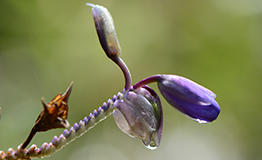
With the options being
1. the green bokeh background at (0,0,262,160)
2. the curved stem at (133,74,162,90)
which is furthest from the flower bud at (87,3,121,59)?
the green bokeh background at (0,0,262,160)

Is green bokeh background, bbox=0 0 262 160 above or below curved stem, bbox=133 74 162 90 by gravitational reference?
below

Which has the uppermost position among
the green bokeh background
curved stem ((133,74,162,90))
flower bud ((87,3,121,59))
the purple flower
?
flower bud ((87,3,121,59))

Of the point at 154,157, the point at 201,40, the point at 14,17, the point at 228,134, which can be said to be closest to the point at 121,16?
the point at 201,40

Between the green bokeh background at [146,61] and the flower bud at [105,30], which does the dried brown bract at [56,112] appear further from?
the green bokeh background at [146,61]

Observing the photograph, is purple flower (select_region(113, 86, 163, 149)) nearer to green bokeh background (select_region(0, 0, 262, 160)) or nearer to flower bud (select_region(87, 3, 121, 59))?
flower bud (select_region(87, 3, 121, 59))

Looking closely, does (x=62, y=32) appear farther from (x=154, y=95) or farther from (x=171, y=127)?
(x=154, y=95)

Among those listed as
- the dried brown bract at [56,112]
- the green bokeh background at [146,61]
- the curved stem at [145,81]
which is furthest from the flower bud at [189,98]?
the green bokeh background at [146,61]

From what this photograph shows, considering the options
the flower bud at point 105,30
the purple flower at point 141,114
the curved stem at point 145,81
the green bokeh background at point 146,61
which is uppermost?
the flower bud at point 105,30
